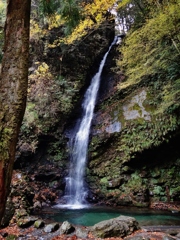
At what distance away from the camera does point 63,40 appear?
14430mm

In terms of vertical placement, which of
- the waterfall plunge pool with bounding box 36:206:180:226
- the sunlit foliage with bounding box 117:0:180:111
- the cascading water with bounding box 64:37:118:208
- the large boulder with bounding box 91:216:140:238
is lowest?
the waterfall plunge pool with bounding box 36:206:180:226

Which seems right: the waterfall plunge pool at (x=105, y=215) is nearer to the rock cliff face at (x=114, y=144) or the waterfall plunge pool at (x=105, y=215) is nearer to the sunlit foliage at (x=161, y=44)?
the rock cliff face at (x=114, y=144)

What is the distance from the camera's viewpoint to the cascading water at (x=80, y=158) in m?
10.6

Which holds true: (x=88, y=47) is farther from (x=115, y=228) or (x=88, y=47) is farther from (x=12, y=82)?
(x=12, y=82)

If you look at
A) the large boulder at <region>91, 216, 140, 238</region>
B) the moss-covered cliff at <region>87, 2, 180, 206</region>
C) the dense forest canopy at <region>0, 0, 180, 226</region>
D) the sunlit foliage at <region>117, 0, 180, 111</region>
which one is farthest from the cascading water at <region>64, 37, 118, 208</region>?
the sunlit foliage at <region>117, 0, 180, 111</region>

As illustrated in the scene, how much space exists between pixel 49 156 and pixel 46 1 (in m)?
9.27

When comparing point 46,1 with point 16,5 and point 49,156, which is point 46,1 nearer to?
point 16,5

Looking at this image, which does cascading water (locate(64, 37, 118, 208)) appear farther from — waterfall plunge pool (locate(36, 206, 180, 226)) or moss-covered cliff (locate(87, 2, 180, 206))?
waterfall plunge pool (locate(36, 206, 180, 226))

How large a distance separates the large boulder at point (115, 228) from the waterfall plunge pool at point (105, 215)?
3.34 ft

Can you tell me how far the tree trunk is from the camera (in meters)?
1.91

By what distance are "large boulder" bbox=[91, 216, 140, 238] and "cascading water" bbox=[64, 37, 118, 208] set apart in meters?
3.99

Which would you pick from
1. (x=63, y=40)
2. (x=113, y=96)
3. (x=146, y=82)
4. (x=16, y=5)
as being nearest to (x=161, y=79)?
(x=146, y=82)

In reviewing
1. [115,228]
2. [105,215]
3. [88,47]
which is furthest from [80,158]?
[88,47]

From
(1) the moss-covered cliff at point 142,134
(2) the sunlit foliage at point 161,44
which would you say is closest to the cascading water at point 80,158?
(1) the moss-covered cliff at point 142,134
